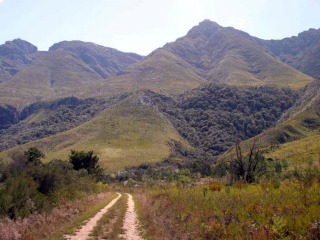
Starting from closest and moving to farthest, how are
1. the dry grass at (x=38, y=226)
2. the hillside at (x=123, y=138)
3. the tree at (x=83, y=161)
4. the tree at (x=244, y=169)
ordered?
1. the dry grass at (x=38, y=226)
2. the tree at (x=244, y=169)
3. the tree at (x=83, y=161)
4. the hillside at (x=123, y=138)

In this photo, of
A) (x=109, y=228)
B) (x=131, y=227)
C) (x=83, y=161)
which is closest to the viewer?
(x=109, y=228)

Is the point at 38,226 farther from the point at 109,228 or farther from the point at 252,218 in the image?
the point at 252,218

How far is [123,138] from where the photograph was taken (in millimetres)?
155125

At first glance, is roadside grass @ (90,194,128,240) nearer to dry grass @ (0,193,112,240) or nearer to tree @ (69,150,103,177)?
dry grass @ (0,193,112,240)

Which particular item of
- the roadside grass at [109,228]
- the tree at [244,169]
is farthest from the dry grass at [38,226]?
the tree at [244,169]

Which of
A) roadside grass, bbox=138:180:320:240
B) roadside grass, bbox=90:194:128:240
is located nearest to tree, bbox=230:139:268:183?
roadside grass, bbox=90:194:128:240

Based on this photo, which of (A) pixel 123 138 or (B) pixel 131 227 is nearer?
(B) pixel 131 227

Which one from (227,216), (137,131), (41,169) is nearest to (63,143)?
(137,131)

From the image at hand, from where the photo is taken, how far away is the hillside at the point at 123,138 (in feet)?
454

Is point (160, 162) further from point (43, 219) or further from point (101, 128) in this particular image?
point (43, 219)

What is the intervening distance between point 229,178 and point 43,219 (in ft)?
49.5

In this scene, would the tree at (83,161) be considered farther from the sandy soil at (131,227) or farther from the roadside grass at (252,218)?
the roadside grass at (252,218)

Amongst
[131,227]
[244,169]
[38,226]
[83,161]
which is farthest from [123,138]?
[38,226]

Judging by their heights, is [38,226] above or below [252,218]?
below
